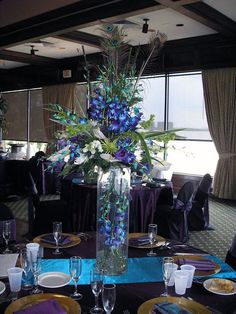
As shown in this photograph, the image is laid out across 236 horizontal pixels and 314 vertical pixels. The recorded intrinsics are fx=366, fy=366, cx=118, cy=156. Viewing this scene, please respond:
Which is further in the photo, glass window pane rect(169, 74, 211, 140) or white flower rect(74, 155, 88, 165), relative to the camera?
glass window pane rect(169, 74, 211, 140)

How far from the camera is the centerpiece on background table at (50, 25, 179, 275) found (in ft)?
5.34

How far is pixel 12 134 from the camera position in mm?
12336

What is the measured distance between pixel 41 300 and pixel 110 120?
797 mm

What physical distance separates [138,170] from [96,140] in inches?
10.9

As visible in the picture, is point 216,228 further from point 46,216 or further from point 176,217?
point 46,216

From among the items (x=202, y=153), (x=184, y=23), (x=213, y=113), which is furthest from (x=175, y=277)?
(x=202, y=153)

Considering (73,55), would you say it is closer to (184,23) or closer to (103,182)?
(184,23)

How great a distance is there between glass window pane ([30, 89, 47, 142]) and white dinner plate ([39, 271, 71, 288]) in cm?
971

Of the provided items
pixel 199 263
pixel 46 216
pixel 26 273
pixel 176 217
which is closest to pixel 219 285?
pixel 199 263

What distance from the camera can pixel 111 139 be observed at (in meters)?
1.66

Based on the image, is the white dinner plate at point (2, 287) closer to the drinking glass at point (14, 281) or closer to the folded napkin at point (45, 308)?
the drinking glass at point (14, 281)

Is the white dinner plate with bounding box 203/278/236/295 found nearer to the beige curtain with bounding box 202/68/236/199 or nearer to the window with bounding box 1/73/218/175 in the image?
the beige curtain with bounding box 202/68/236/199

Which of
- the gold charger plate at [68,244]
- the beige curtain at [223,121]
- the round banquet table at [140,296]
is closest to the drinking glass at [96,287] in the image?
the round banquet table at [140,296]

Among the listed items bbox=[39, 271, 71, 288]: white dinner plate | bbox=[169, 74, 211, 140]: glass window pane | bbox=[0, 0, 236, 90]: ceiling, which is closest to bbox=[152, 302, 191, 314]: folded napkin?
bbox=[39, 271, 71, 288]: white dinner plate
